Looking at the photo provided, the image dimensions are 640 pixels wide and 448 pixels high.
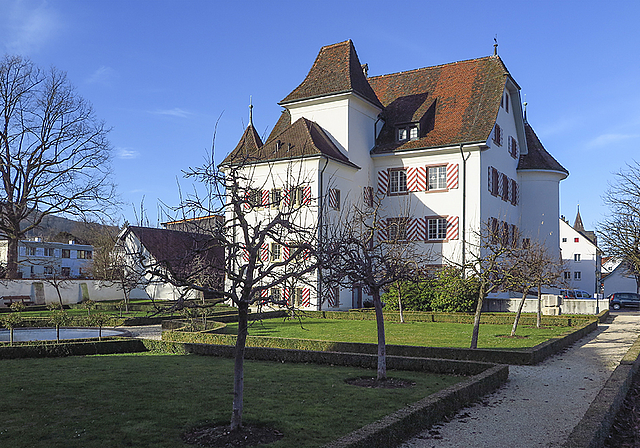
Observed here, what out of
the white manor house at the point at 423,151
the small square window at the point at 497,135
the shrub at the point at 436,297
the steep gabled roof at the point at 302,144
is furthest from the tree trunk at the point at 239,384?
the small square window at the point at 497,135

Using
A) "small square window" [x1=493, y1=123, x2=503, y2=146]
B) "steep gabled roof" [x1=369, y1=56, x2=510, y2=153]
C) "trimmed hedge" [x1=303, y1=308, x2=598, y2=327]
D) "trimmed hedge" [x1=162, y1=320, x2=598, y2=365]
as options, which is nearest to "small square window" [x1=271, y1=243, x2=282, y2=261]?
"trimmed hedge" [x1=162, y1=320, x2=598, y2=365]

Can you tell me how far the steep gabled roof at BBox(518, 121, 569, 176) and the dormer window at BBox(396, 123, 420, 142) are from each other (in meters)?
8.73

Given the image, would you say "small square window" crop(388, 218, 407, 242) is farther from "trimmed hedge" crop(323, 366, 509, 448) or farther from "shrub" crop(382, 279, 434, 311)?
"trimmed hedge" crop(323, 366, 509, 448)

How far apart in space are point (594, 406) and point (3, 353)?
13807 mm

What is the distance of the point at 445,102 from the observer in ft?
120

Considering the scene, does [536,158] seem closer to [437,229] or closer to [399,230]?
[437,229]

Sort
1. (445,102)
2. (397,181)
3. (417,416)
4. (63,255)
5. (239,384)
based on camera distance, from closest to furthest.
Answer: (239,384)
(417,416)
(397,181)
(445,102)
(63,255)

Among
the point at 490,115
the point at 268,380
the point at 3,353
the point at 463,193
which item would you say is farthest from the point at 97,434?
the point at 490,115

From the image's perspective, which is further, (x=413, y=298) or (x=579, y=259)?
(x=579, y=259)

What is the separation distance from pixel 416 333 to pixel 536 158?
24.2 meters

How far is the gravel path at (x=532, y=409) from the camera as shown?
25.3 ft

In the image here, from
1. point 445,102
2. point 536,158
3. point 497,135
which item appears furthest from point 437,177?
point 536,158

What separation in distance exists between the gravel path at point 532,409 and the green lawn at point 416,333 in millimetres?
2839

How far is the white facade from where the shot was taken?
66125 millimetres
